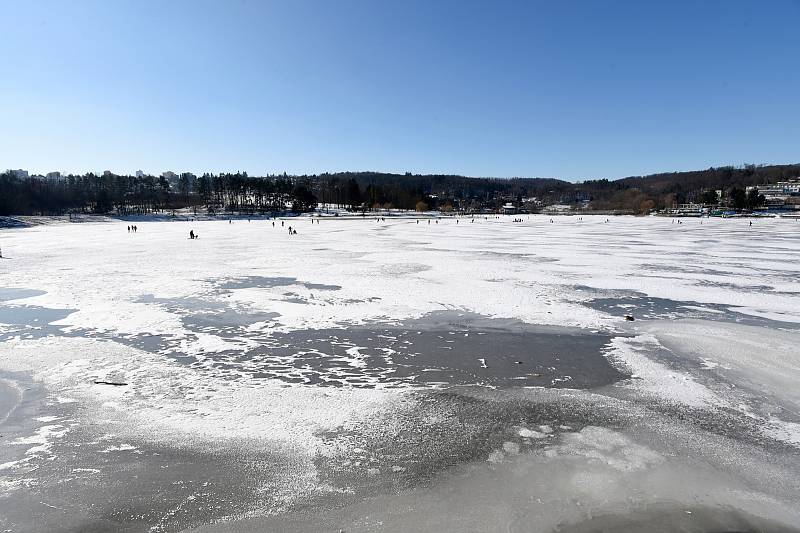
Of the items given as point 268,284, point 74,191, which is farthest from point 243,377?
point 74,191

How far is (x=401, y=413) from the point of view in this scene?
5625 millimetres

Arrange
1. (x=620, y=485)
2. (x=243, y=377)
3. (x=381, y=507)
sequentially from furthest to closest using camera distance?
(x=243, y=377) → (x=620, y=485) → (x=381, y=507)

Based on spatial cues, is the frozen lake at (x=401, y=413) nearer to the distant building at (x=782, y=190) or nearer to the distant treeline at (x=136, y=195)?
the distant treeline at (x=136, y=195)

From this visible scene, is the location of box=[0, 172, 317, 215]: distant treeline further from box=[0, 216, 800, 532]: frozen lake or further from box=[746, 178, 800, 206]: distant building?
box=[746, 178, 800, 206]: distant building

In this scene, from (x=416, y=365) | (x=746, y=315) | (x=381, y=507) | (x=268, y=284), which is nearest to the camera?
(x=381, y=507)

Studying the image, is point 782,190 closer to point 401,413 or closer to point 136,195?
point 136,195

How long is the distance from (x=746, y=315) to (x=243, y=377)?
1050 centimetres

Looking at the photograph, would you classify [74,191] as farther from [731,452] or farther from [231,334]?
[731,452]

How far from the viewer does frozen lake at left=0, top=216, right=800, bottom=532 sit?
3877 mm

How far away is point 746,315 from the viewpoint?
10109 millimetres

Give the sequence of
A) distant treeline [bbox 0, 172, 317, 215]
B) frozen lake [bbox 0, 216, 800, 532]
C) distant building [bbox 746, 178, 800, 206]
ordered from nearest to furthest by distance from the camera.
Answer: frozen lake [bbox 0, 216, 800, 532] → distant treeline [bbox 0, 172, 317, 215] → distant building [bbox 746, 178, 800, 206]

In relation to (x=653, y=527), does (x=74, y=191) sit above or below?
above

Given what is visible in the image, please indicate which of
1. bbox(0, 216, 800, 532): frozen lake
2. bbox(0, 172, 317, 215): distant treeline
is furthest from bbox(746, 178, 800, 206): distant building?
bbox(0, 216, 800, 532): frozen lake

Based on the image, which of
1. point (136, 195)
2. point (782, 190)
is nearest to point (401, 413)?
point (136, 195)
